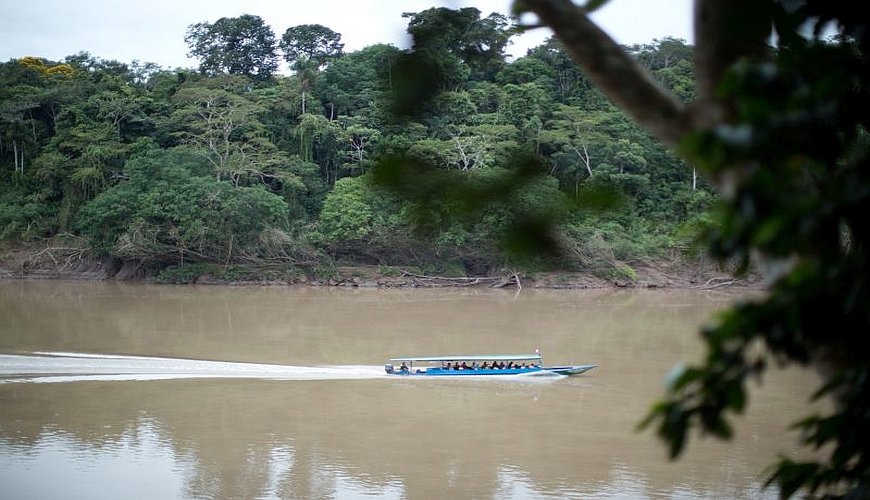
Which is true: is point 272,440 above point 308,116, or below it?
below

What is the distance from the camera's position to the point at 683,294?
48.9 ft

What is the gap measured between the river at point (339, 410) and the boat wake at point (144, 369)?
2cm

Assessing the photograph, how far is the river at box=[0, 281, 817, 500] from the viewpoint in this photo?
5.51 metres

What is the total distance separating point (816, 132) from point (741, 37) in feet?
0.74

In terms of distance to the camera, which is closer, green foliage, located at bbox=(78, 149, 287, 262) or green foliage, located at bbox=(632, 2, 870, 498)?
green foliage, located at bbox=(632, 2, 870, 498)

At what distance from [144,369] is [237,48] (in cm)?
1119

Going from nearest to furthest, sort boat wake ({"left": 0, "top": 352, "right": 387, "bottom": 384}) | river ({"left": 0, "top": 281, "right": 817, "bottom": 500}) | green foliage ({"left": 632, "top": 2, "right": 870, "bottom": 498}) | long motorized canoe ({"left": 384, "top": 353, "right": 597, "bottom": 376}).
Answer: green foliage ({"left": 632, "top": 2, "right": 870, "bottom": 498}), river ({"left": 0, "top": 281, "right": 817, "bottom": 500}), boat wake ({"left": 0, "top": 352, "right": 387, "bottom": 384}), long motorized canoe ({"left": 384, "top": 353, "right": 597, "bottom": 376})

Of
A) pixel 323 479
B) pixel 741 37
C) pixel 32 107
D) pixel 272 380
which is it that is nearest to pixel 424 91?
pixel 741 37

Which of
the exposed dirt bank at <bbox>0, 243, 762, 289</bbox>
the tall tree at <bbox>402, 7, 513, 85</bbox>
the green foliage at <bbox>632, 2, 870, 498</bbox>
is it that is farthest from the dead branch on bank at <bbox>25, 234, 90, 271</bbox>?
the green foliage at <bbox>632, 2, 870, 498</bbox>

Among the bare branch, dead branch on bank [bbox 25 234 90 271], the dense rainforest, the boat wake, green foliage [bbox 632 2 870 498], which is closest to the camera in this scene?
green foliage [bbox 632 2 870 498]

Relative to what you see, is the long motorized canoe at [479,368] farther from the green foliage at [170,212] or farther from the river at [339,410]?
the green foliage at [170,212]

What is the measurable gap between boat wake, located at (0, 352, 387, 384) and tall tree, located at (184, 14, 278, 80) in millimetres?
10514

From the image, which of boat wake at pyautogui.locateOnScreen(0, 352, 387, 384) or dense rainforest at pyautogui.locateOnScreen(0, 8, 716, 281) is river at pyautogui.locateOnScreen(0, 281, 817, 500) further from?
dense rainforest at pyautogui.locateOnScreen(0, 8, 716, 281)

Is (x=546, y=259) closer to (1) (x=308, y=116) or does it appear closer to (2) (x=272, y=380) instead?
(2) (x=272, y=380)
